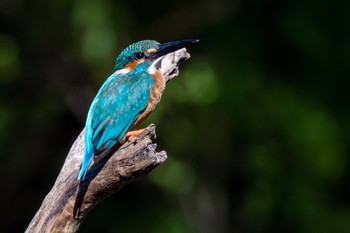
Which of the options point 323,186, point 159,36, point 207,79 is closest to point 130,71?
point 207,79

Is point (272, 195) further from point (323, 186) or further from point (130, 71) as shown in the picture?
point (130, 71)

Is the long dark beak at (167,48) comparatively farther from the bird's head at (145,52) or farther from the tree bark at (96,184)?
the tree bark at (96,184)

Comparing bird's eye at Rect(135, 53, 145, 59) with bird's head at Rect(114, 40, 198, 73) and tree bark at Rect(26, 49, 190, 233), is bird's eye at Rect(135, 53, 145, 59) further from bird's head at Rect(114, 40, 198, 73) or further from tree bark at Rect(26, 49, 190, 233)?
tree bark at Rect(26, 49, 190, 233)

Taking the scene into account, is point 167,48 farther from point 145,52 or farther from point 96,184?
point 96,184

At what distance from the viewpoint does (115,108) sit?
5.51 metres

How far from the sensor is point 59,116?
9164 millimetres

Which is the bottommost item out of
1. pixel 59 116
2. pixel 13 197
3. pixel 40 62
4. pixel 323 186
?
pixel 323 186

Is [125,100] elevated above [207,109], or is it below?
above

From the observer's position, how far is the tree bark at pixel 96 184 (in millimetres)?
4680

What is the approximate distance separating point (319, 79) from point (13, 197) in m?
3.28

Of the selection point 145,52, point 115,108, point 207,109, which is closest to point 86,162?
point 115,108

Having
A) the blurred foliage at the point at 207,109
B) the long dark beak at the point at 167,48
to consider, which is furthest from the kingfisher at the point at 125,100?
the blurred foliage at the point at 207,109

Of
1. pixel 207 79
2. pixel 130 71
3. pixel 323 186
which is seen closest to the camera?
pixel 130 71

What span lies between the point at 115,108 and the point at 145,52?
57 cm
